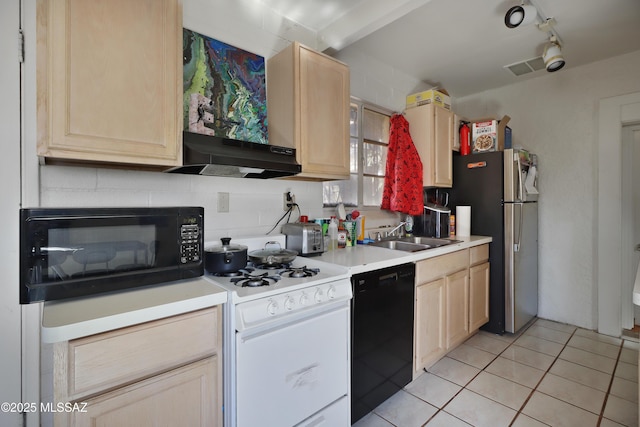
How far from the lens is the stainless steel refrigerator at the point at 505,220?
9.08ft

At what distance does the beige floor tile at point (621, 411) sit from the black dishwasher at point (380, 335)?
3.63 feet

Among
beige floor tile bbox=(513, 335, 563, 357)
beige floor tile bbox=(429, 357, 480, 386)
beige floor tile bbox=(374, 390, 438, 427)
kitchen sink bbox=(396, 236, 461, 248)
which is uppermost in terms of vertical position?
kitchen sink bbox=(396, 236, 461, 248)

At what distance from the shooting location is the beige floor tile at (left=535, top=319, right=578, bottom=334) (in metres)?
2.96

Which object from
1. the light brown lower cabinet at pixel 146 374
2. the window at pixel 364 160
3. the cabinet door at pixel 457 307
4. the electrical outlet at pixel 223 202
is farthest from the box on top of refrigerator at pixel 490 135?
the light brown lower cabinet at pixel 146 374

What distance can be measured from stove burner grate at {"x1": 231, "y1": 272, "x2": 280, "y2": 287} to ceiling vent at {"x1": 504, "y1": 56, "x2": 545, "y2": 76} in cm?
297

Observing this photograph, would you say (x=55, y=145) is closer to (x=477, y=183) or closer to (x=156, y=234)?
(x=156, y=234)

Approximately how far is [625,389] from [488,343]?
2.80 ft

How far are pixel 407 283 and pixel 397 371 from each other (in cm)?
52

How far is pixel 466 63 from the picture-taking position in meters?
2.85

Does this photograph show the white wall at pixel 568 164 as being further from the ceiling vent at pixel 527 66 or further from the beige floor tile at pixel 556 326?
the ceiling vent at pixel 527 66

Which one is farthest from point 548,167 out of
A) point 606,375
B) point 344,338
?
point 344,338

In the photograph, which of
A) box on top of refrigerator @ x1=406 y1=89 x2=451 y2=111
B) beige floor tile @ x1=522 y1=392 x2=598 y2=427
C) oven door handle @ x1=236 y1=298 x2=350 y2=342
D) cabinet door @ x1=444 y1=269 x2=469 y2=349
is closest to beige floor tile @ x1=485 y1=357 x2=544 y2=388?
beige floor tile @ x1=522 y1=392 x2=598 y2=427

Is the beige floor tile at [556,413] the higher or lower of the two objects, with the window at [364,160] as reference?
lower

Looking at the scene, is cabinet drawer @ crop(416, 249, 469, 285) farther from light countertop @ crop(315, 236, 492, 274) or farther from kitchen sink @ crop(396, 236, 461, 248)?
kitchen sink @ crop(396, 236, 461, 248)
